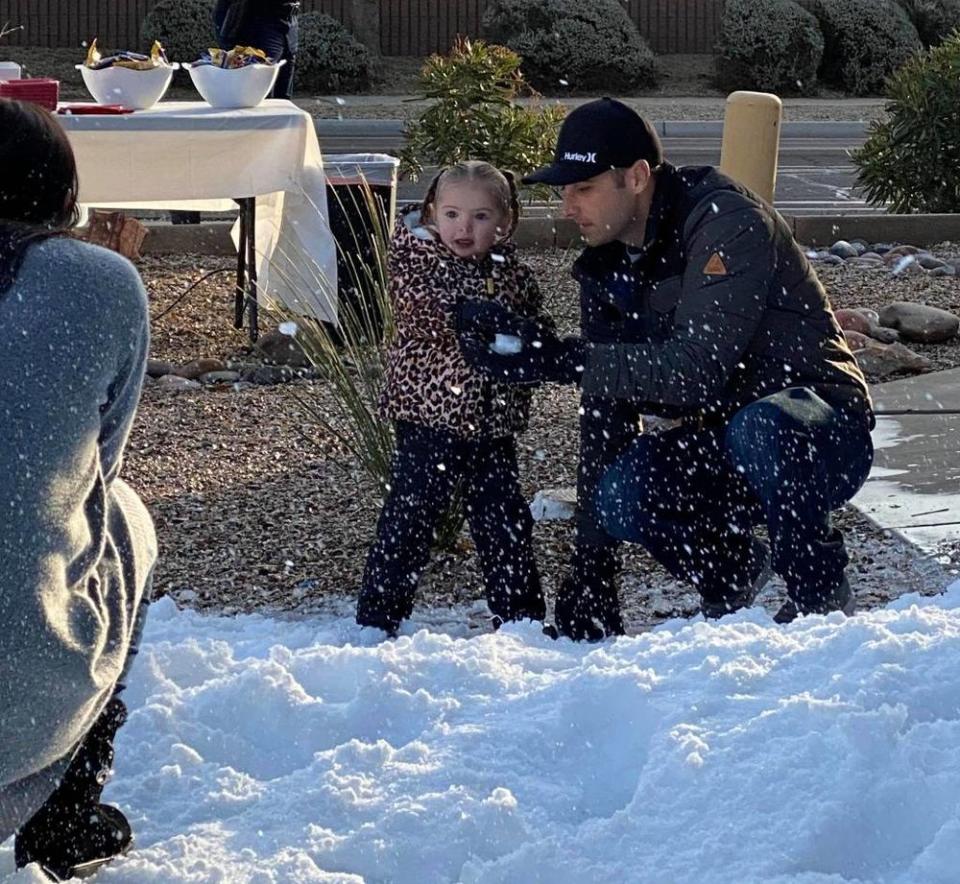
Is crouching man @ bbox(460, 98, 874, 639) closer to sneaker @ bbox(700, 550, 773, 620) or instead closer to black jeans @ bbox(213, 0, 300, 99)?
sneaker @ bbox(700, 550, 773, 620)

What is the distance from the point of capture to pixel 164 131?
21.5 feet

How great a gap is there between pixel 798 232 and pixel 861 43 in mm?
15047

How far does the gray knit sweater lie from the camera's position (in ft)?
7.26

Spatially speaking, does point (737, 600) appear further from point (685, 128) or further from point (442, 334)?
point (685, 128)

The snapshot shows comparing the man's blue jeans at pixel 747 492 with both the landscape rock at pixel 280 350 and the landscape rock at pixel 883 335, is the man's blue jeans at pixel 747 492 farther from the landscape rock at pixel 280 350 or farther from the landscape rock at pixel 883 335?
the landscape rock at pixel 883 335

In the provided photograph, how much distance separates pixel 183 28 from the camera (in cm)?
2317

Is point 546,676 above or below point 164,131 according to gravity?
below

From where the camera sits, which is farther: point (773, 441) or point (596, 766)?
point (773, 441)

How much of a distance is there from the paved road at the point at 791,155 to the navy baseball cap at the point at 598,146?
27.0 ft

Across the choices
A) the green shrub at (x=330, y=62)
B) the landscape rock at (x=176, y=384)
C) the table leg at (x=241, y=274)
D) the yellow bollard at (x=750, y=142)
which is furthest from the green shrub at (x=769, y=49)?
the landscape rock at (x=176, y=384)

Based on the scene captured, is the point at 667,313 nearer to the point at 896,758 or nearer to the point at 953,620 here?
the point at 953,620

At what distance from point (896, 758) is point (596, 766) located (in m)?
0.54

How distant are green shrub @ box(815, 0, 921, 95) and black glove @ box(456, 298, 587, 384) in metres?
21.2

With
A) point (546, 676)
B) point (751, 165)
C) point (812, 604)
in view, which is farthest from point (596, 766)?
point (751, 165)
